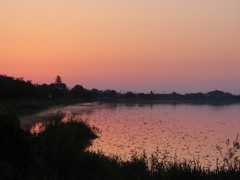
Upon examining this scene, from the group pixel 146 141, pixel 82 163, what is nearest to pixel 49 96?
pixel 146 141

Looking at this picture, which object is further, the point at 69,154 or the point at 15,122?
the point at 69,154

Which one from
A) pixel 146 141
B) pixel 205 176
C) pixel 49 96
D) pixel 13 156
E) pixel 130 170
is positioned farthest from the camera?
pixel 49 96

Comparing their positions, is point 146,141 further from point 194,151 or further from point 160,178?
Result: point 160,178

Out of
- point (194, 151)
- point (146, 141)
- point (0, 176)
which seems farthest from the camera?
point (146, 141)

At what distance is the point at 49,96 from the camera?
112438mm

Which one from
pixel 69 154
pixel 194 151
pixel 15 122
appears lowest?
pixel 194 151

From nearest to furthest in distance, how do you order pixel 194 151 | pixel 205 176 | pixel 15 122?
pixel 15 122
pixel 205 176
pixel 194 151

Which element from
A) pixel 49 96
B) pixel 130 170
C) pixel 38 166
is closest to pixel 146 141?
pixel 130 170

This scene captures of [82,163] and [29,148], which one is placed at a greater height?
[29,148]

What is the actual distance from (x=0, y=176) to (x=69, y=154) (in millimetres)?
4432

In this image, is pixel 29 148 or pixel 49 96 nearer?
pixel 29 148

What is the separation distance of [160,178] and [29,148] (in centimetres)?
458

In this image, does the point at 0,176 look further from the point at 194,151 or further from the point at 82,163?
the point at 194,151

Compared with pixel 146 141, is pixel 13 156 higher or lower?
higher
